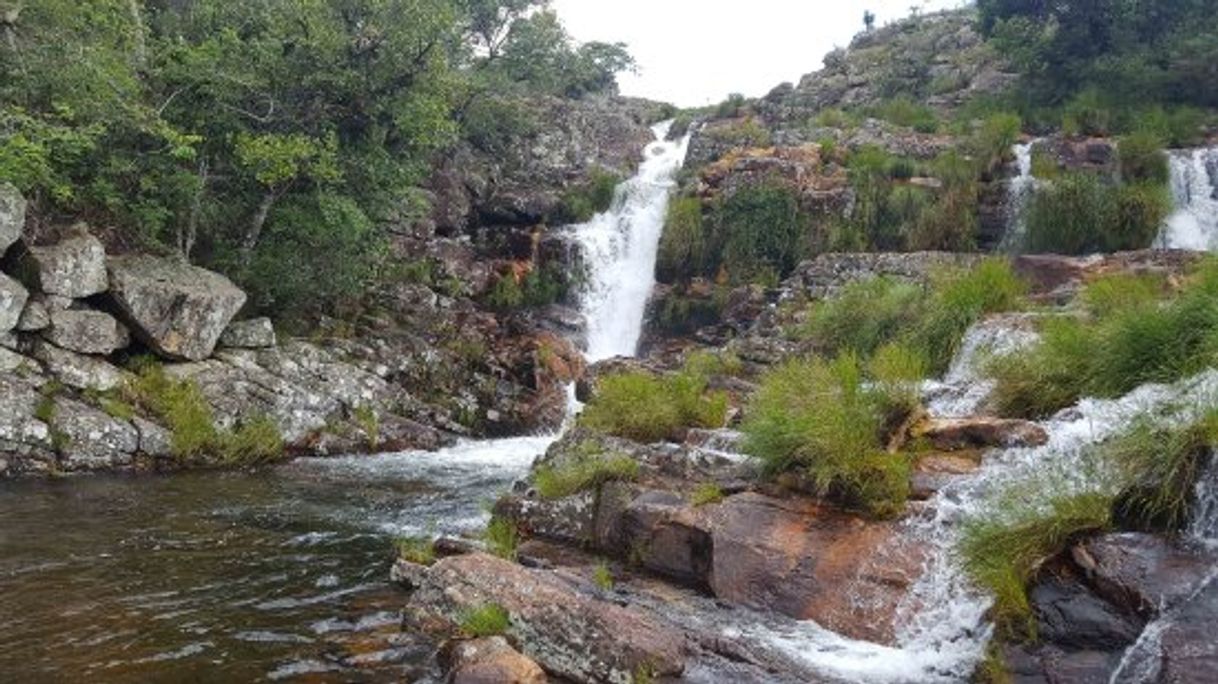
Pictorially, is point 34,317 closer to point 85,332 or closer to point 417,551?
point 85,332

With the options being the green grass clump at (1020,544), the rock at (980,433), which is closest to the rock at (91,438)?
the rock at (980,433)

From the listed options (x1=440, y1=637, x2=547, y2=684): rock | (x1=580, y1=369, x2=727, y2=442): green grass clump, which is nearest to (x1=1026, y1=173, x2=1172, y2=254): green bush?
(x1=580, y1=369, x2=727, y2=442): green grass clump

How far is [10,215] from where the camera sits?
13.9 m

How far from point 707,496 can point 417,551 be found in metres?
2.80

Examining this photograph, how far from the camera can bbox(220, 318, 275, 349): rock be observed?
16984 mm

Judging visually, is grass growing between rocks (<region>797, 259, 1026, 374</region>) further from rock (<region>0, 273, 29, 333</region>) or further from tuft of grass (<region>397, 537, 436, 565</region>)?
rock (<region>0, 273, 29, 333</region>)

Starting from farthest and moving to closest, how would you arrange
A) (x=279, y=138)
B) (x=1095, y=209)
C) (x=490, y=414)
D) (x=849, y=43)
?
(x=849, y=43) < (x=490, y=414) < (x=1095, y=209) < (x=279, y=138)

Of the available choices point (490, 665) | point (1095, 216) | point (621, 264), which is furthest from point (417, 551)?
point (621, 264)

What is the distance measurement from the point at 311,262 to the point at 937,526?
14977 mm

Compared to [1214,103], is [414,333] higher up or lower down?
lower down

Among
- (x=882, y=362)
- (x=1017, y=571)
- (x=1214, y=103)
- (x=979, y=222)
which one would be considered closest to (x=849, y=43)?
(x=1214, y=103)

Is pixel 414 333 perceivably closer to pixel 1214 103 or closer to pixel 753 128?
pixel 753 128

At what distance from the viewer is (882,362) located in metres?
8.75

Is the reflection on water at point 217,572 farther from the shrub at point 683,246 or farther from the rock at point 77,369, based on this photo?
the shrub at point 683,246
